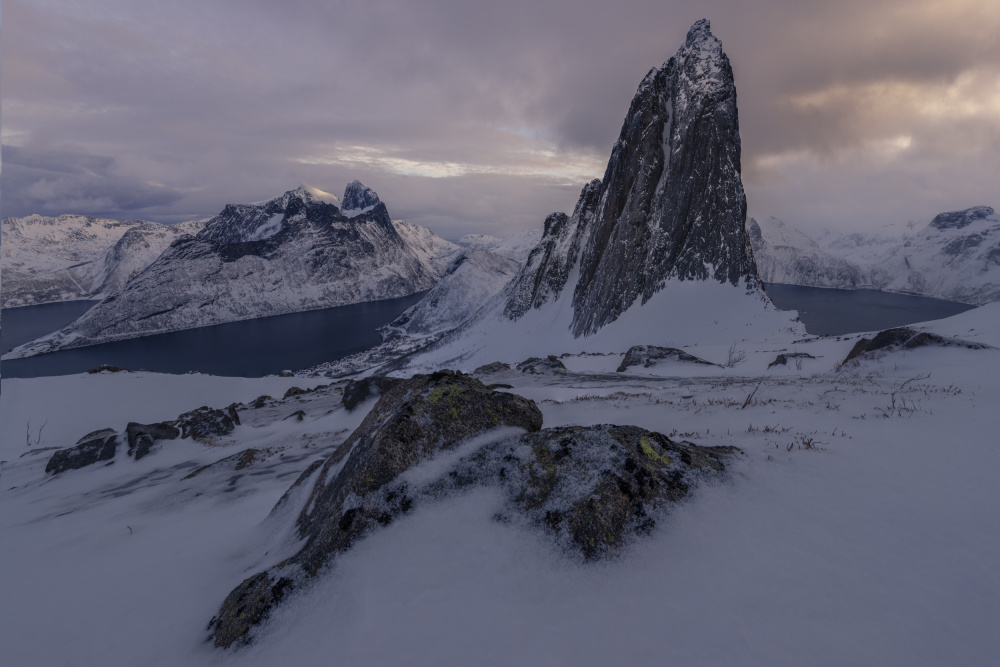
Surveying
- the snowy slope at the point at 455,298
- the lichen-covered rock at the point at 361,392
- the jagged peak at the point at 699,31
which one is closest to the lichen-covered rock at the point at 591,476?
the lichen-covered rock at the point at 361,392

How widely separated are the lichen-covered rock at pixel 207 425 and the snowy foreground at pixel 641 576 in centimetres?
665

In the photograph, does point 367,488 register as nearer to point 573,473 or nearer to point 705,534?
point 573,473

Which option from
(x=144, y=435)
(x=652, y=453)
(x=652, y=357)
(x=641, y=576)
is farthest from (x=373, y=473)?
(x=652, y=357)

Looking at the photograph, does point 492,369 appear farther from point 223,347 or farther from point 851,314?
point 851,314

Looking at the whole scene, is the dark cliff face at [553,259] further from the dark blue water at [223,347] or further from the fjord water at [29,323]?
the fjord water at [29,323]

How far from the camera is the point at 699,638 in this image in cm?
244

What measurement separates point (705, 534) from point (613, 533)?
2.58 feet

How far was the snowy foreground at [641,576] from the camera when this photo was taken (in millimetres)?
2463

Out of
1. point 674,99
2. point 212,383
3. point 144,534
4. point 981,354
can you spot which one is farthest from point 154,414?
point 674,99

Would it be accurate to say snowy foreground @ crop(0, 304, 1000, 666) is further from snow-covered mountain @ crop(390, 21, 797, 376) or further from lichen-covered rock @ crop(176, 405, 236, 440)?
snow-covered mountain @ crop(390, 21, 797, 376)

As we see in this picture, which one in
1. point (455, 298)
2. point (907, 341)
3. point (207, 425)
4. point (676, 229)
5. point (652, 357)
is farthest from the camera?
point (455, 298)

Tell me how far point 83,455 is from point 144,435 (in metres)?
1.42

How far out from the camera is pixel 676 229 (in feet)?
174

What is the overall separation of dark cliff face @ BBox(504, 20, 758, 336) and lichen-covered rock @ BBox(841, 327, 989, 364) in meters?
35.9
